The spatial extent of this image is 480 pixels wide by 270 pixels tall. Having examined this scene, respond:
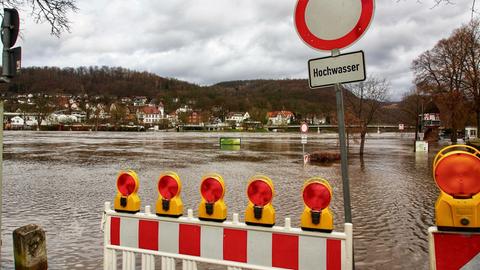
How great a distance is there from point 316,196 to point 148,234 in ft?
5.01

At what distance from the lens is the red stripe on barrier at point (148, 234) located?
339 centimetres

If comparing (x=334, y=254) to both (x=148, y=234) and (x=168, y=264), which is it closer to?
(x=168, y=264)

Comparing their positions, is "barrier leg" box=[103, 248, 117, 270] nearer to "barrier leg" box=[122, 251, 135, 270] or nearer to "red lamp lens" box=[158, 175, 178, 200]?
"barrier leg" box=[122, 251, 135, 270]

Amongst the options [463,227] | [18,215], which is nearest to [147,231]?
[463,227]

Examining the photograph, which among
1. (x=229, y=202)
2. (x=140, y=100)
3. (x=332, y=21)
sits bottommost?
(x=229, y=202)

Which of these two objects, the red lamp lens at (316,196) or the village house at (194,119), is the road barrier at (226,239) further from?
the village house at (194,119)

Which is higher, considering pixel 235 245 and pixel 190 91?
pixel 190 91

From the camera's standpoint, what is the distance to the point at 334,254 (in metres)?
2.74

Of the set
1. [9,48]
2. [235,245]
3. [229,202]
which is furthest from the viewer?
[229,202]

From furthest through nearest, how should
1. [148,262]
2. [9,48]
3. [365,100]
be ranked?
[365,100] → [9,48] → [148,262]

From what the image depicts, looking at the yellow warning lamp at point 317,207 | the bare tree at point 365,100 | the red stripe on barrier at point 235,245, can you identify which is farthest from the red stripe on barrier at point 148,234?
the bare tree at point 365,100

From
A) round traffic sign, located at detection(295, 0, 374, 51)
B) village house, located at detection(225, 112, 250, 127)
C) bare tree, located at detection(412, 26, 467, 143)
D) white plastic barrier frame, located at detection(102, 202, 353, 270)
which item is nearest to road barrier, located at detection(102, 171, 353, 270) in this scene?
white plastic barrier frame, located at detection(102, 202, 353, 270)

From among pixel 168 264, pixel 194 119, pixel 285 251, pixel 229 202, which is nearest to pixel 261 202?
pixel 285 251

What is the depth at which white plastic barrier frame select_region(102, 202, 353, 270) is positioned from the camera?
2766 millimetres
